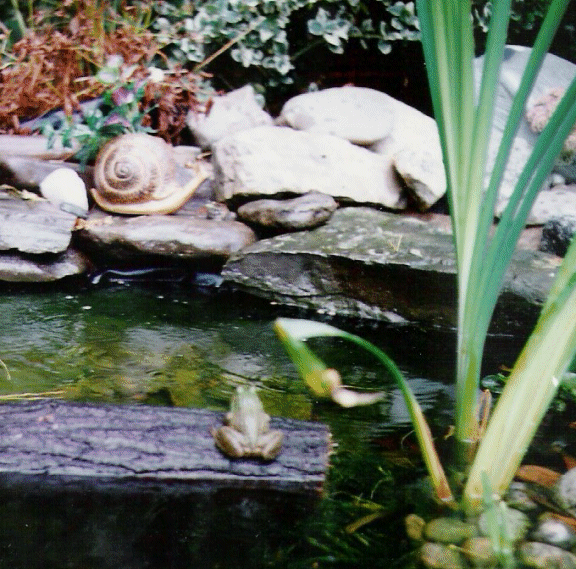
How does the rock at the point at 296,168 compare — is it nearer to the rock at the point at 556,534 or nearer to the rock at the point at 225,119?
the rock at the point at 225,119

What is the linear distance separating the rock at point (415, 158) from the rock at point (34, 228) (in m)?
2.23

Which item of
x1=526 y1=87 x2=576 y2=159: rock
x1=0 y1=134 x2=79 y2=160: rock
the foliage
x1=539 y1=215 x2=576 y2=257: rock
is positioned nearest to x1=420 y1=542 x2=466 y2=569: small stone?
x1=539 y1=215 x2=576 y2=257: rock

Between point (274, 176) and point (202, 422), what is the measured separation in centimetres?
266

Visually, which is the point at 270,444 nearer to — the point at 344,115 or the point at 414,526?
the point at 414,526

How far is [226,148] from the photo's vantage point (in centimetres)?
472

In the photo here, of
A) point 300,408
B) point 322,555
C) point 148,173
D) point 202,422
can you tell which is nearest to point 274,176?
point 148,173

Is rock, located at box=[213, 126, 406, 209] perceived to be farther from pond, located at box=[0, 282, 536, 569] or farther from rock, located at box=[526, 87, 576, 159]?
rock, located at box=[526, 87, 576, 159]

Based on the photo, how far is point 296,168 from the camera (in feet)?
15.2

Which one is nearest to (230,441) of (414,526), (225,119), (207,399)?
(414,526)

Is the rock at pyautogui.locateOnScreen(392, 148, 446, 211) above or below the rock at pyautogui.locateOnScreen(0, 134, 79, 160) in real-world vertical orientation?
above

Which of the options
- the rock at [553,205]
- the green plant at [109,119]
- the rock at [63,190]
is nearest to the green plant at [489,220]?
the rock at [553,205]

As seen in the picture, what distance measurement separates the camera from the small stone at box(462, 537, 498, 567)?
1.73 m

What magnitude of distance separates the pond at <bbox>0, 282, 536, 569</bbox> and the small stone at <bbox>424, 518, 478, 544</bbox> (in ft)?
0.25

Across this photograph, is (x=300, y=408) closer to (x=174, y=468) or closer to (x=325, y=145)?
(x=174, y=468)
